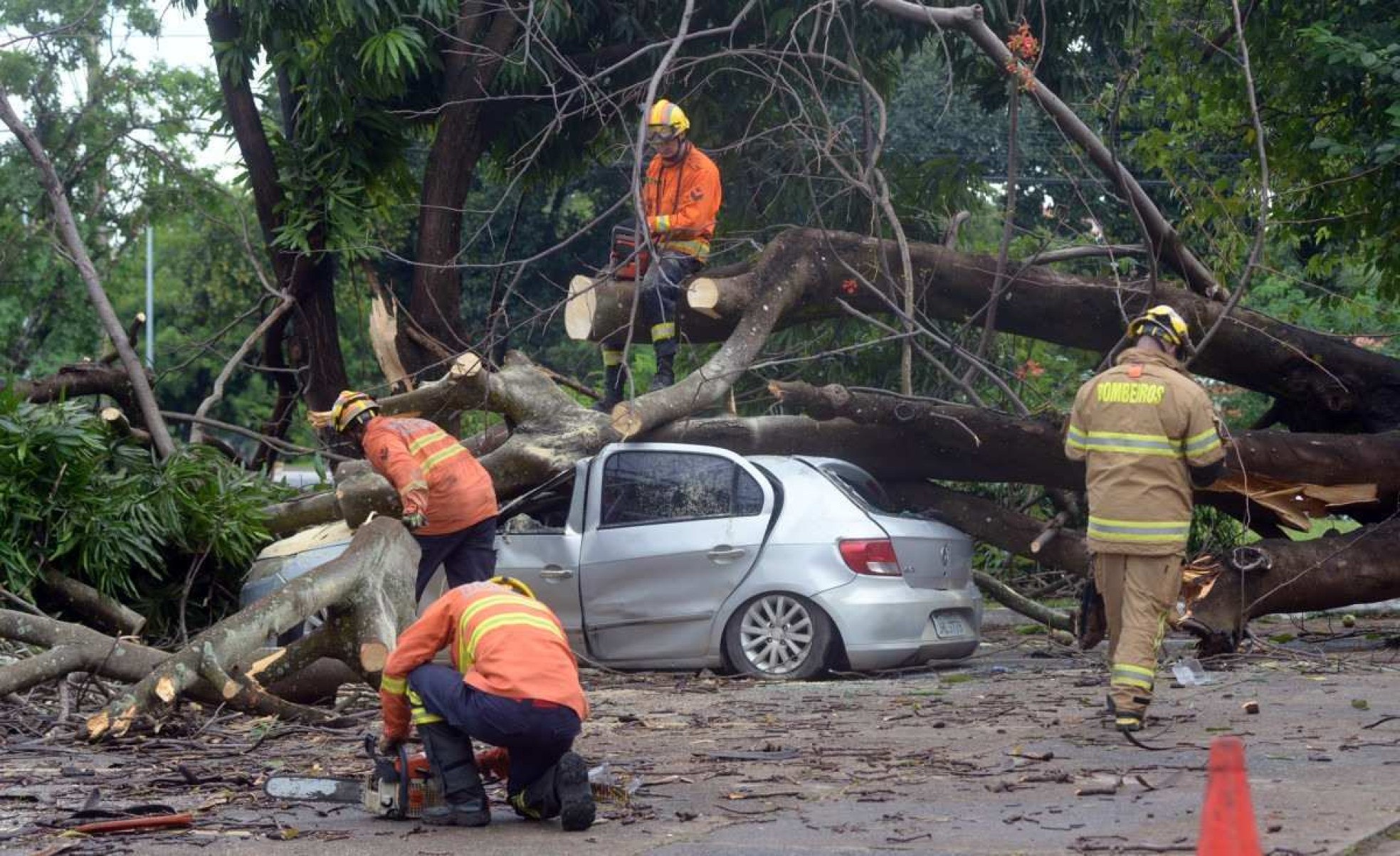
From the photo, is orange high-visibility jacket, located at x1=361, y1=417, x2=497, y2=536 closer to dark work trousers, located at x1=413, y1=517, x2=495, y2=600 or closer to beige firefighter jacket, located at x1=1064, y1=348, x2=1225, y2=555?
dark work trousers, located at x1=413, y1=517, x2=495, y2=600

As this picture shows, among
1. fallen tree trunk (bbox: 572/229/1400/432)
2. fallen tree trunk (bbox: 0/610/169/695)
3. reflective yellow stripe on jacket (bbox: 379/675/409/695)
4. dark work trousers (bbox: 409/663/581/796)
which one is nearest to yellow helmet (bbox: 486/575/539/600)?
dark work trousers (bbox: 409/663/581/796)

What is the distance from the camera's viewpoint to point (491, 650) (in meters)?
5.48

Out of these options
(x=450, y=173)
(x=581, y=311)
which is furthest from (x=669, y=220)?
(x=450, y=173)

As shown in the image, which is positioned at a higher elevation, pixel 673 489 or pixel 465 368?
pixel 465 368

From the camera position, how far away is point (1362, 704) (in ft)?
26.2

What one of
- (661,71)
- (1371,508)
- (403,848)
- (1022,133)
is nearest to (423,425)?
(661,71)

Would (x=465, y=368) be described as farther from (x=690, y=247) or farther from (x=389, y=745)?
(x=389, y=745)

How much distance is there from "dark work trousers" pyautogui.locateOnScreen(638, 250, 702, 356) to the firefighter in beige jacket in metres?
3.71

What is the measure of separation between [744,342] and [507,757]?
539 cm

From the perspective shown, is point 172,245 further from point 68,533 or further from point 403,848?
point 403,848

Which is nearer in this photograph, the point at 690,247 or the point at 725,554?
the point at 725,554

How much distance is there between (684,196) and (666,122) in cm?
50

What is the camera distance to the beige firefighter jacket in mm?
7395

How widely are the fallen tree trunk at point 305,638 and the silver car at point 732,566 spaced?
147cm
